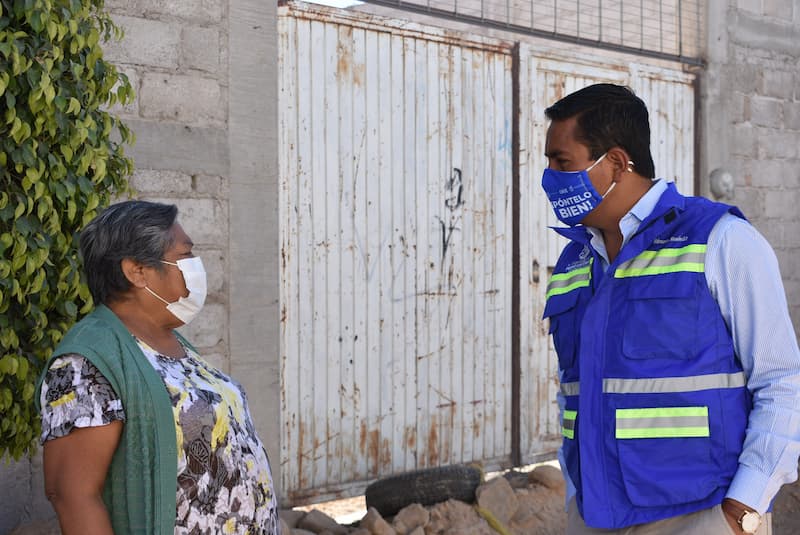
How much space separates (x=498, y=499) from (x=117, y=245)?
10.5 ft

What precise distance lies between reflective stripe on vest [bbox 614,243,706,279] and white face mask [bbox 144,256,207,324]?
116 centimetres

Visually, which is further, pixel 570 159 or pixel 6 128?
pixel 6 128

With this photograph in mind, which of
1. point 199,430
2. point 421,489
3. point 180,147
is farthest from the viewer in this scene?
point 421,489

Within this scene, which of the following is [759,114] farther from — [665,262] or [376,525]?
[665,262]

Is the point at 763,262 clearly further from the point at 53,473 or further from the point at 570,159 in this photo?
the point at 53,473

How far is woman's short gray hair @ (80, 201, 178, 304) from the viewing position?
2584mm

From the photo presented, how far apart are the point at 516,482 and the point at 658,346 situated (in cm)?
348

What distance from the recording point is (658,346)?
7.89ft

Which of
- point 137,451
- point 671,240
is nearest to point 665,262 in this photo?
point 671,240

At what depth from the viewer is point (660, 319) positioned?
2412mm

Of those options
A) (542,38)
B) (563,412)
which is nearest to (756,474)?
(563,412)

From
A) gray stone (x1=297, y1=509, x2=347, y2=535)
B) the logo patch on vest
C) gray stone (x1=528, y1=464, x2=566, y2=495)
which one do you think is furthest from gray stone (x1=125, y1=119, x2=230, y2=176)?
the logo patch on vest

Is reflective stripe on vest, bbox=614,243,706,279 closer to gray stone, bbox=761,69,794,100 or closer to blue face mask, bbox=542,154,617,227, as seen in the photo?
blue face mask, bbox=542,154,617,227

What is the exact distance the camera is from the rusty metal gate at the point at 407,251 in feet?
18.1
